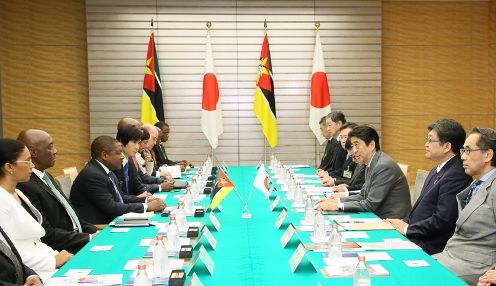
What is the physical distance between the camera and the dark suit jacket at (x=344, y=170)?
5980mm

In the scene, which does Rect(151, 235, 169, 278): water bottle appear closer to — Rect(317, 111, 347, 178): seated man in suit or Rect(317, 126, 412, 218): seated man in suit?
Rect(317, 126, 412, 218): seated man in suit

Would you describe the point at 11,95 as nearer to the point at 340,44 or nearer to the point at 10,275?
the point at 340,44

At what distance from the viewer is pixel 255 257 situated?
8.95 ft

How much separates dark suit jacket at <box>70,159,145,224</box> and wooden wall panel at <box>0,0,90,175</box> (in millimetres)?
4875

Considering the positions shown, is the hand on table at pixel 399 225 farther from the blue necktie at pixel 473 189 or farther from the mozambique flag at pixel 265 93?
the mozambique flag at pixel 265 93

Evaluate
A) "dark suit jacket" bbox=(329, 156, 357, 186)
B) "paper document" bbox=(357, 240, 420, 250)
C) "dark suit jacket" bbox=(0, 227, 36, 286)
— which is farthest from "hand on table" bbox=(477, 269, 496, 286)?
"dark suit jacket" bbox=(329, 156, 357, 186)

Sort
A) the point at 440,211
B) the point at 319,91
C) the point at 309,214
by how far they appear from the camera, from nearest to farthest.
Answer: the point at 440,211, the point at 309,214, the point at 319,91

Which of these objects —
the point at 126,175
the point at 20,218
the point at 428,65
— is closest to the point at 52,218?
the point at 20,218

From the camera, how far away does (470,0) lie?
9.31 m

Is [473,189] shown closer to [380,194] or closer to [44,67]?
[380,194]

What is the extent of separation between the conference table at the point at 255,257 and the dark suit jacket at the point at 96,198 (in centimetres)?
59

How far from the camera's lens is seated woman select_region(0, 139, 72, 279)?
2947 mm

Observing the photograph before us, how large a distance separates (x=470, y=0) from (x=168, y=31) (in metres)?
5.19

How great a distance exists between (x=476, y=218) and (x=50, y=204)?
271 cm
